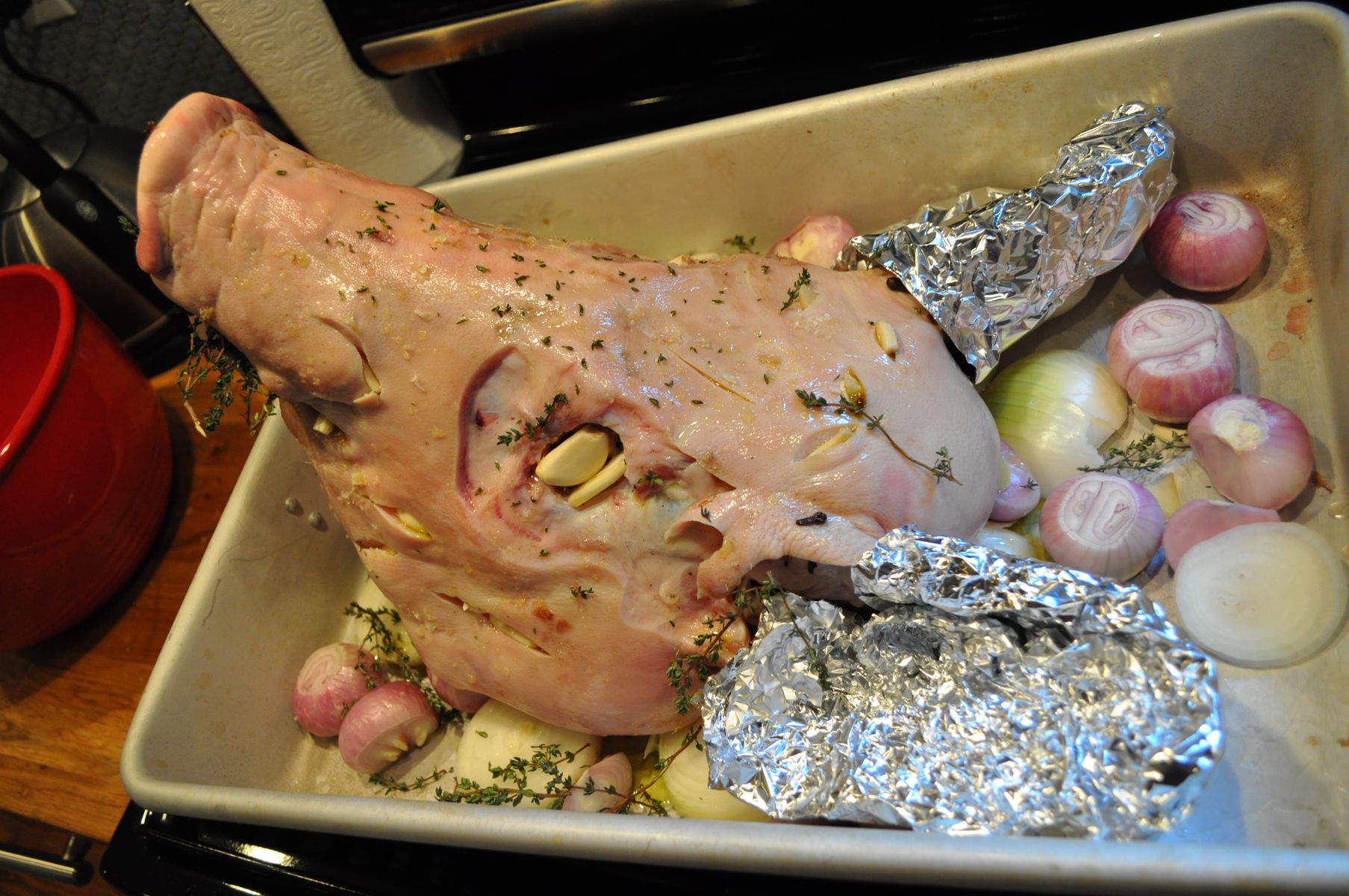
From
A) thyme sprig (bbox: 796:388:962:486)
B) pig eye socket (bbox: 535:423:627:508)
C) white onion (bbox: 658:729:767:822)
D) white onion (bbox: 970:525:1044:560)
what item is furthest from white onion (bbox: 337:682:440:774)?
white onion (bbox: 970:525:1044:560)

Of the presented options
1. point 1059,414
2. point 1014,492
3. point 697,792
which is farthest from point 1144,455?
point 697,792

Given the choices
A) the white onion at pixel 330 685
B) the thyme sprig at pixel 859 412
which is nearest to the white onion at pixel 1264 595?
the thyme sprig at pixel 859 412

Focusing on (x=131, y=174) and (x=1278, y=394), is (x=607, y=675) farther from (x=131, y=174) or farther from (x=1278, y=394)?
(x=131, y=174)

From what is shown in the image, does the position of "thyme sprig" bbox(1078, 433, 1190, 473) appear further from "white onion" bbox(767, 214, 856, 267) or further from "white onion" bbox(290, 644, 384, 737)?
"white onion" bbox(290, 644, 384, 737)

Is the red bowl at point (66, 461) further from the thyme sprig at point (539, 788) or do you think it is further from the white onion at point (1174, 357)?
the white onion at point (1174, 357)

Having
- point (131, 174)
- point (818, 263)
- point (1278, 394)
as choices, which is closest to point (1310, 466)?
point (1278, 394)

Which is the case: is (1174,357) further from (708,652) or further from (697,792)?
(697,792)
